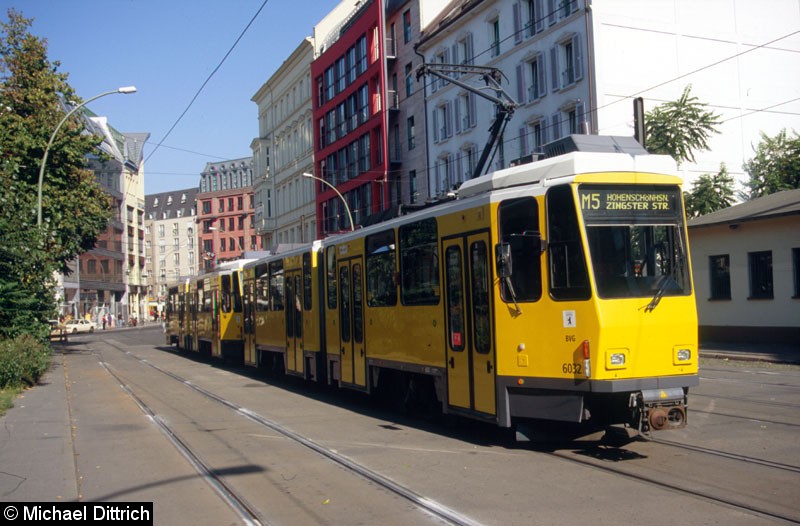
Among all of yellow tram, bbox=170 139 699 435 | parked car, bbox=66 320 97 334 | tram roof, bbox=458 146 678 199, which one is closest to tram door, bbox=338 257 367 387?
yellow tram, bbox=170 139 699 435

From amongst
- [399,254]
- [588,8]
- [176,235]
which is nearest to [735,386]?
[399,254]

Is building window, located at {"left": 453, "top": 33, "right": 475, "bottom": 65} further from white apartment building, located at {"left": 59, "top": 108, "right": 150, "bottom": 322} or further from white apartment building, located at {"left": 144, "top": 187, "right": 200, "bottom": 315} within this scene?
white apartment building, located at {"left": 144, "top": 187, "right": 200, "bottom": 315}

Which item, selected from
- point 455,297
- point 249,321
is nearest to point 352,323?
point 455,297

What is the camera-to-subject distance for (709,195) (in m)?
32.2

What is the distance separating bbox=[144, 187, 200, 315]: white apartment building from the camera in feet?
447

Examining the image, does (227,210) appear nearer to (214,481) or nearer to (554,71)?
(554,71)

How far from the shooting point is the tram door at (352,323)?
13.9 m

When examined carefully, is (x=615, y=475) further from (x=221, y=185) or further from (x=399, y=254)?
(x=221, y=185)

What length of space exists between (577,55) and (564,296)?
2638 cm

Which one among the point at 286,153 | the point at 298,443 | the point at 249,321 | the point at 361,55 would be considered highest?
the point at 361,55

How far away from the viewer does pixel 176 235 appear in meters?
139

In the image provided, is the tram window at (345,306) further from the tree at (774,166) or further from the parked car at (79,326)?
the parked car at (79,326)

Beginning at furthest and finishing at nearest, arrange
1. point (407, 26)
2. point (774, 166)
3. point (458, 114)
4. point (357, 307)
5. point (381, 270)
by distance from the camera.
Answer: point (407, 26) → point (458, 114) → point (774, 166) → point (357, 307) → point (381, 270)

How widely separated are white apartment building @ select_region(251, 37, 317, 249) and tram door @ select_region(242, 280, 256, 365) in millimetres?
37028
